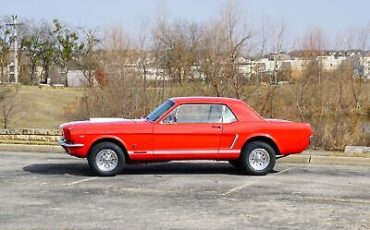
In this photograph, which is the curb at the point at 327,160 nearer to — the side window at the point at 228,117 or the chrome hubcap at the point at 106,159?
the side window at the point at 228,117

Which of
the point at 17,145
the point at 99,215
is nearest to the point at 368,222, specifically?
the point at 99,215

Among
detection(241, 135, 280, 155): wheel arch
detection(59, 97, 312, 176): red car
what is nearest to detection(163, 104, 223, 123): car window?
detection(59, 97, 312, 176): red car

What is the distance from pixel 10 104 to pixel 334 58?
16679 millimetres

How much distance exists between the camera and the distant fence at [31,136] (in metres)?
16.7

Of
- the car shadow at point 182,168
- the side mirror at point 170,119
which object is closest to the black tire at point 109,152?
the car shadow at point 182,168

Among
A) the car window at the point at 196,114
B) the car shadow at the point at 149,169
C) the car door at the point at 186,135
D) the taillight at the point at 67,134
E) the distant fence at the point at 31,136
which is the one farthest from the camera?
the distant fence at the point at 31,136

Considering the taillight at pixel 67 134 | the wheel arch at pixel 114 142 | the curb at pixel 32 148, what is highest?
the taillight at pixel 67 134

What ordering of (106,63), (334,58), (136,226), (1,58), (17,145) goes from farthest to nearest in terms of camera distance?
(1,58) < (334,58) < (106,63) < (17,145) < (136,226)

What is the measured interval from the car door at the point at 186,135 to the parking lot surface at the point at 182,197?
0.48 m

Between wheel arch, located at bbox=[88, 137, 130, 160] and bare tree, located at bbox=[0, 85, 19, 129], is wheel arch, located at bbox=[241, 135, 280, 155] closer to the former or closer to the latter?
wheel arch, located at bbox=[88, 137, 130, 160]

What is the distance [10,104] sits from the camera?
29.8 meters

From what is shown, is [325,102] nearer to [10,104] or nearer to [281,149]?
[281,149]

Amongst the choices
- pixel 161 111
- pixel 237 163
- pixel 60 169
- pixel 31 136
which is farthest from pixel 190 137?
pixel 31 136

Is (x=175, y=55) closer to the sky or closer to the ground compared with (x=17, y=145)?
closer to the sky
